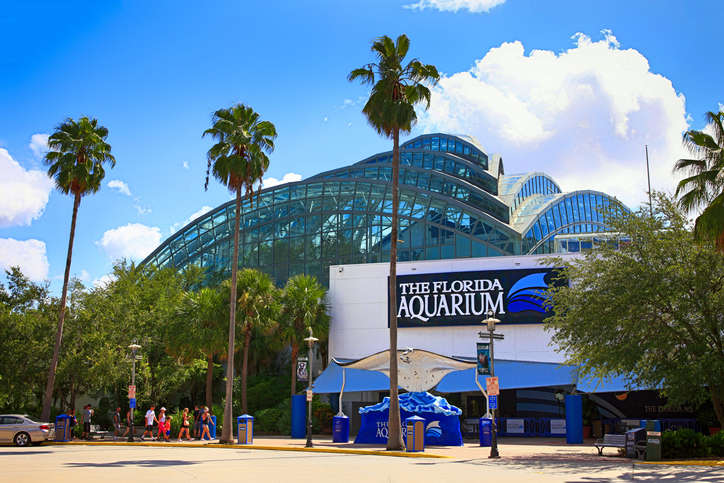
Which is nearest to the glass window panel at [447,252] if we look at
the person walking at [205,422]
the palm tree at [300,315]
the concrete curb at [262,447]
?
the palm tree at [300,315]

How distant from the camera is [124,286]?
4106cm

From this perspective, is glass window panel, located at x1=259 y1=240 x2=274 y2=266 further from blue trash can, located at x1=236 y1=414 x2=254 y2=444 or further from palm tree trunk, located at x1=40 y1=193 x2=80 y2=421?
blue trash can, located at x1=236 y1=414 x2=254 y2=444

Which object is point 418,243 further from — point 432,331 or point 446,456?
point 446,456

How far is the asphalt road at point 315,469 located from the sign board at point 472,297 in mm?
15451

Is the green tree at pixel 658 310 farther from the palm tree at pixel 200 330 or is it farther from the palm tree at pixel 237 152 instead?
the palm tree at pixel 200 330

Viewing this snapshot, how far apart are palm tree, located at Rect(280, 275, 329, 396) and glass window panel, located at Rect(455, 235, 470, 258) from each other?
958cm

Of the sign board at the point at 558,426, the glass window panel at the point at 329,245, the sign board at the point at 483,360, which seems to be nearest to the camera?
the sign board at the point at 483,360

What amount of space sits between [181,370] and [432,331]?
14.4 m

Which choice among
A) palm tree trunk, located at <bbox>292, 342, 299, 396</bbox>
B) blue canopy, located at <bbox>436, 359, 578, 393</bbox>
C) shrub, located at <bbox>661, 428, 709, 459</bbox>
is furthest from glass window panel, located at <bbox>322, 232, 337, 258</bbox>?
shrub, located at <bbox>661, 428, 709, 459</bbox>

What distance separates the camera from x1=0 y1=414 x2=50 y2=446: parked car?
88.7 feet

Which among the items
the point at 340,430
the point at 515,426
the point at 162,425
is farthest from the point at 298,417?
the point at 515,426

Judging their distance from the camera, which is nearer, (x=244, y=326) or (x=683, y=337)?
(x=683, y=337)

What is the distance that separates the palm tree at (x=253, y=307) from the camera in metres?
36.9

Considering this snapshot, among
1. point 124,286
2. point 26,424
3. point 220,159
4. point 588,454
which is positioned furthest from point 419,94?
point 124,286
